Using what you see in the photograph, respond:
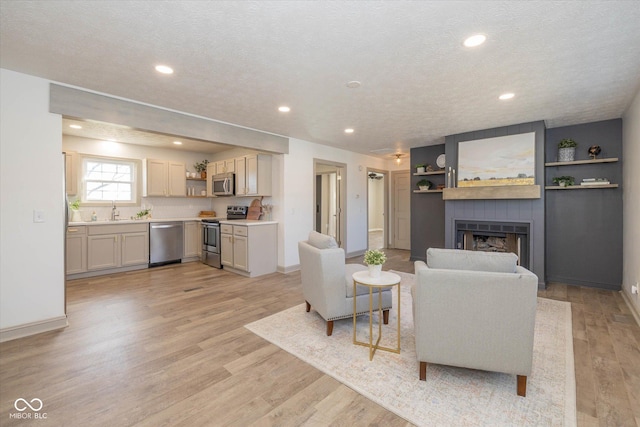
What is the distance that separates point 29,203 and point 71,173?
293cm

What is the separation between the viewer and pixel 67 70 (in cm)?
268

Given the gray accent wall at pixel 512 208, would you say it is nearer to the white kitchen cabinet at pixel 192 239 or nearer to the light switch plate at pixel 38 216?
the white kitchen cabinet at pixel 192 239

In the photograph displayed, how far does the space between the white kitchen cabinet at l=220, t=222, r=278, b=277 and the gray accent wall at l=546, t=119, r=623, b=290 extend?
4.68 metres

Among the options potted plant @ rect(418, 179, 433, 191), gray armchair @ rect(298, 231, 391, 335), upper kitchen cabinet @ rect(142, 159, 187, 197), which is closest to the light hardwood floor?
gray armchair @ rect(298, 231, 391, 335)

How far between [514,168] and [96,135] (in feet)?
23.5

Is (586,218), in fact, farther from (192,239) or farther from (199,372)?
(192,239)

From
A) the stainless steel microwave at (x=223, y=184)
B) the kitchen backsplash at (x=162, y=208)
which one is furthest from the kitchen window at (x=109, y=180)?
the stainless steel microwave at (x=223, y=184)

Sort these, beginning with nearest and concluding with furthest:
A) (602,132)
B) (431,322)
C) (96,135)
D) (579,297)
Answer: (431,322) → (579,297) → (602,132) → (96,135)

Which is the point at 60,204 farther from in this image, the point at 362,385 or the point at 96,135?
the point at 362,385

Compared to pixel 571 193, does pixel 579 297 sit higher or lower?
lower

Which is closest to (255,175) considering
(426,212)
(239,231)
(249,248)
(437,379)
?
(239,231)

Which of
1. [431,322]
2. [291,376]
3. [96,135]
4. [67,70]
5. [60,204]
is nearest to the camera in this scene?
[431,322]

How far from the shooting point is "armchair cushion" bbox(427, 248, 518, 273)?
195 cm

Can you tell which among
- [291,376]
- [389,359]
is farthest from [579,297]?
[291,376]
